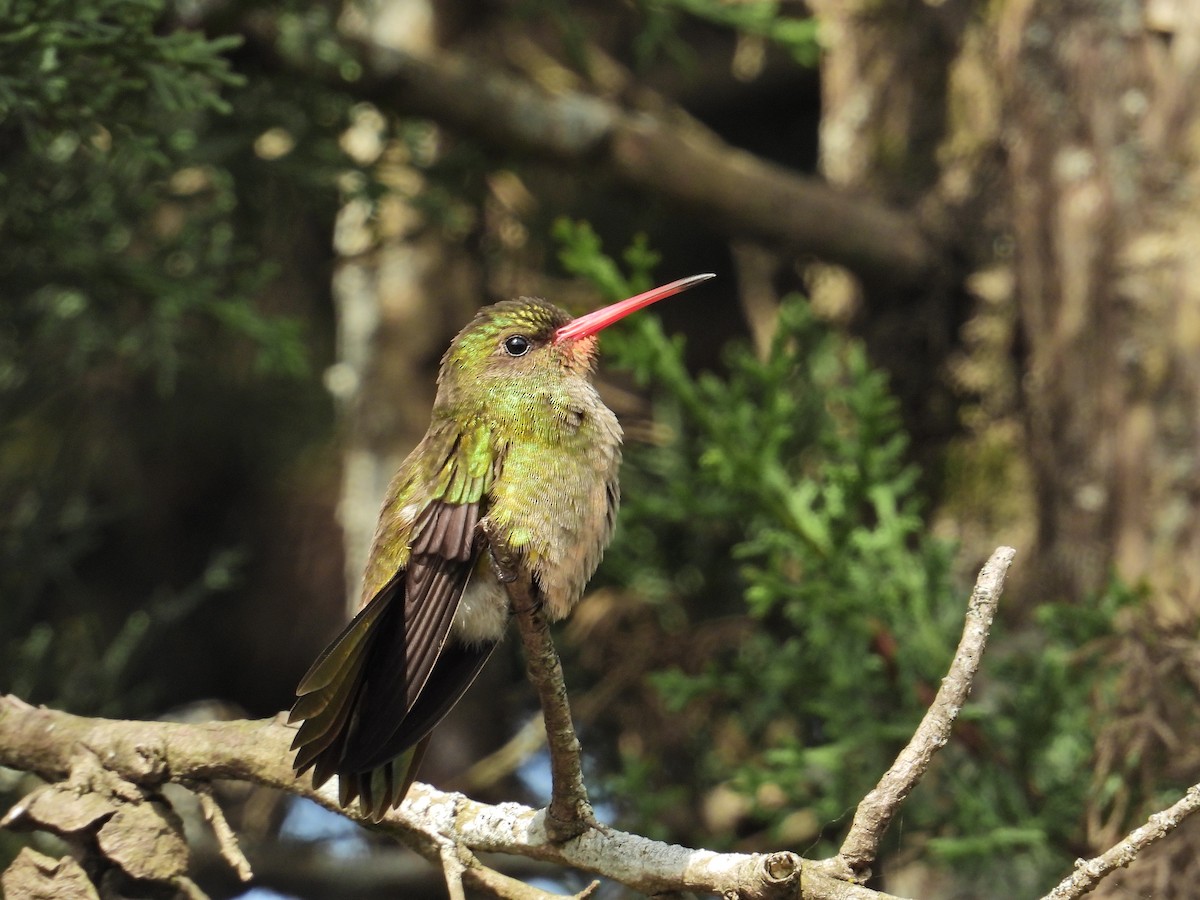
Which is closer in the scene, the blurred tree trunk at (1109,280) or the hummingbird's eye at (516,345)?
the hummingbird's eye at (516,345)

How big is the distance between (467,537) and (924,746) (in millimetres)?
948

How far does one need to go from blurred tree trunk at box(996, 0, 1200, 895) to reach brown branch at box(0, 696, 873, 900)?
2.63m

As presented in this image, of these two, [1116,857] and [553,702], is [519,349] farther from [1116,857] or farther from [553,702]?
[1116,857]

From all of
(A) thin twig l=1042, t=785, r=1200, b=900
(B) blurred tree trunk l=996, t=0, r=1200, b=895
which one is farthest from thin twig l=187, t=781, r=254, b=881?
(B) blurred tree trunk l=996, t=0, r=1200, b=895

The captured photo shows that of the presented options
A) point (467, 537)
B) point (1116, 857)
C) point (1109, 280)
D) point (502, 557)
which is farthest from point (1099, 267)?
point (1116, 857)

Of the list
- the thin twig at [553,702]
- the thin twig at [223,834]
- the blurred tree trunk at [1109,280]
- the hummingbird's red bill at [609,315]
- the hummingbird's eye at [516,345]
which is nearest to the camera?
the thin twig at [553,702]

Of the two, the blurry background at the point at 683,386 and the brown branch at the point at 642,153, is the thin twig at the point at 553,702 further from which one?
the brown branch at the point at 642,153

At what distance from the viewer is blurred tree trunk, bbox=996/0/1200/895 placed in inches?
191

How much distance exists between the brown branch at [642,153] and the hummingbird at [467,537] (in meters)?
1.84

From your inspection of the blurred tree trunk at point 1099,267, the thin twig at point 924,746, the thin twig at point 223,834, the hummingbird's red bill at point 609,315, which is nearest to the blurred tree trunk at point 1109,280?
the blurred tree trunk at point 1099,267

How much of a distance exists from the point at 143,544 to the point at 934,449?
11.9 feet

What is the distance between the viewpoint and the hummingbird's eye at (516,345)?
3.33m

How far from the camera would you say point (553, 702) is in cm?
250

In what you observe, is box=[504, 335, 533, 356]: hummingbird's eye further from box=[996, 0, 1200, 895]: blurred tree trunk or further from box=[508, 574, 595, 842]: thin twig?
box=[996, 0, 1200, 895]: blurred tree trunk
